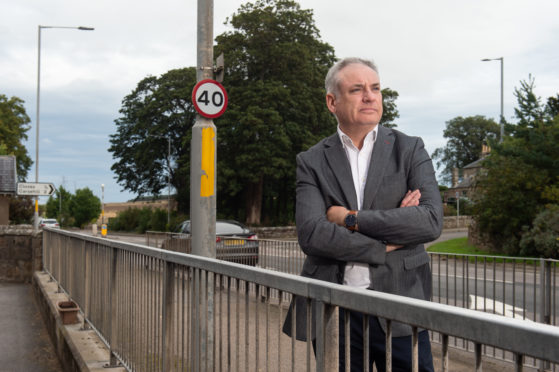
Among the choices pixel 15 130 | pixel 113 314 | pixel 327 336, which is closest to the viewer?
pixel 327 336

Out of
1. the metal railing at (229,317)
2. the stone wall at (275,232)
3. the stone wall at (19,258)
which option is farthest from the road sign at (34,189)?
the stone wall at (275,232)

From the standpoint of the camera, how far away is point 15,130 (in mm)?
54969

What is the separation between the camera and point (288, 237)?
129 feet

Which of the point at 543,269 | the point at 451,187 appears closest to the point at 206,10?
the point at 543,269

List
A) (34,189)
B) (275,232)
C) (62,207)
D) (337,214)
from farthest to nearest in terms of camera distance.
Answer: (62,207) < (275,232) < (34,189) < (337,214)

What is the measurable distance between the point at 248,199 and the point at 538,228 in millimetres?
25614

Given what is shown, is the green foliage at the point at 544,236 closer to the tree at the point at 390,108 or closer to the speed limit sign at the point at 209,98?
the speed limit sign at the point at 209,98

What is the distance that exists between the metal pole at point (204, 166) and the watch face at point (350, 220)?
4.57 metres

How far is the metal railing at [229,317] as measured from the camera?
1.29 meters

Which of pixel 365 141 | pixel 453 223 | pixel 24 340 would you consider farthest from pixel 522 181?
pixel 453 223

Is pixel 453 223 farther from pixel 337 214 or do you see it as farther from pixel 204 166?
pixel 337 214

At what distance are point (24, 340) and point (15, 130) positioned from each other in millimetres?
52349

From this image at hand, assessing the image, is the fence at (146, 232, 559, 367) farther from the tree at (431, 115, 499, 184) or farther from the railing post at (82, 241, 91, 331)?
the tree at (431, 115, 499, 184)

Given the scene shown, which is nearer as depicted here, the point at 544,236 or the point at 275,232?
the point at 544,236
